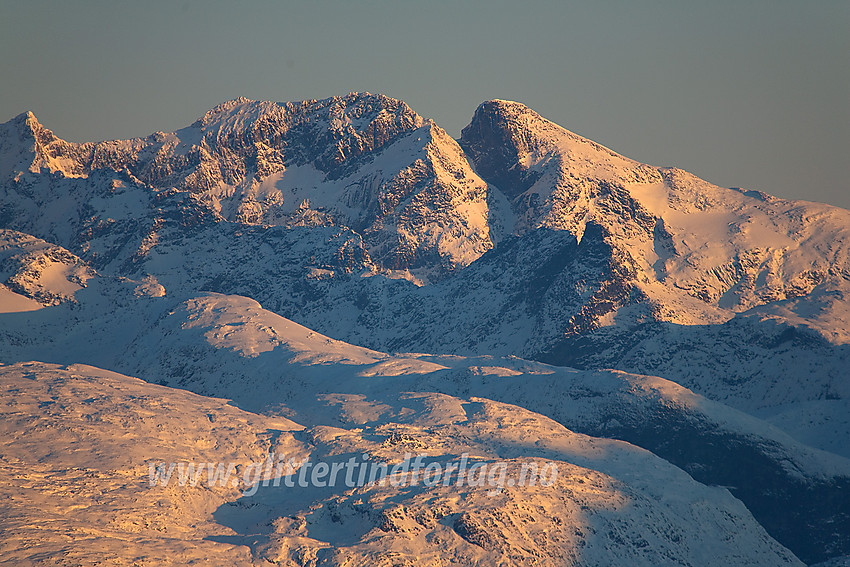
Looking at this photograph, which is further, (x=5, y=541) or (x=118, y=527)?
(x=118, y=527)

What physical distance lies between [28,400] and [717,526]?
95257 millimetres

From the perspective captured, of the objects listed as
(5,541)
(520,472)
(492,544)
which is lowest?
(5,541)

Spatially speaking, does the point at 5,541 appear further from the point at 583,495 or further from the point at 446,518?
the point at 583,495

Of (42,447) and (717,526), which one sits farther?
(717,526)

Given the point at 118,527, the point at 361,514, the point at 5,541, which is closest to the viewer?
the point at 5,541

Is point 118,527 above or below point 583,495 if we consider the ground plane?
below

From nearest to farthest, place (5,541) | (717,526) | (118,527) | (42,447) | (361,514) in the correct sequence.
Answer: (5,541) < (118,527) < (361,514) < (42,447) < (717,526)

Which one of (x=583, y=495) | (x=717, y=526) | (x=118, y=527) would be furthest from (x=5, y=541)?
(x=717, y=526)

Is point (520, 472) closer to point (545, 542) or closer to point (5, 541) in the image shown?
point (545, 542)

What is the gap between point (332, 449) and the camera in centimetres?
19038

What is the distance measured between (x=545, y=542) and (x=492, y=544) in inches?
335

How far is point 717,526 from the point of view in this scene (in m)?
186

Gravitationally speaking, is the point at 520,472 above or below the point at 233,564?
above

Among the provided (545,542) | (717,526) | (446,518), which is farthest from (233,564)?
(717,526)
